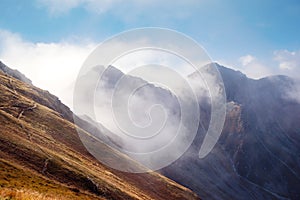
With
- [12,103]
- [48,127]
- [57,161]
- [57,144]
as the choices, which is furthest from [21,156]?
[12,103]

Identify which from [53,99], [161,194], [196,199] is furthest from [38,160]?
[53,99]

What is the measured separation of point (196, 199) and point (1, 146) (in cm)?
10201

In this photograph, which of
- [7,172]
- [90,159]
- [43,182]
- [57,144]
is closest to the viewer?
[7,172]

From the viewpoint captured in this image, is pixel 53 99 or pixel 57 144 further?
pixel 53 99

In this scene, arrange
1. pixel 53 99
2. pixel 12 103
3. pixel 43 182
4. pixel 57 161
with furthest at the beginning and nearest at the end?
pixel 53 99, pixel 12 103, pixel 57 161, pixel 43 182

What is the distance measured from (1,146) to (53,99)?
394 feet

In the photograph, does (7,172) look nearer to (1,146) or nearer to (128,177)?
(1,146)

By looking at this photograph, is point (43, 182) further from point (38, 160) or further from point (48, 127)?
point (48, 127)

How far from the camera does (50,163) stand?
8262 cm

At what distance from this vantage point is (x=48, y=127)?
126 m

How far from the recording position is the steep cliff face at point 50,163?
67.2 metres

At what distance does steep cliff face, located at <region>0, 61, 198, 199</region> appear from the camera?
67.2 metres

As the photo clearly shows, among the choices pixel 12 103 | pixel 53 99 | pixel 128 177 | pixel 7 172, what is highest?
pixel 53 99

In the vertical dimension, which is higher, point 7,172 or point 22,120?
point 22,120
